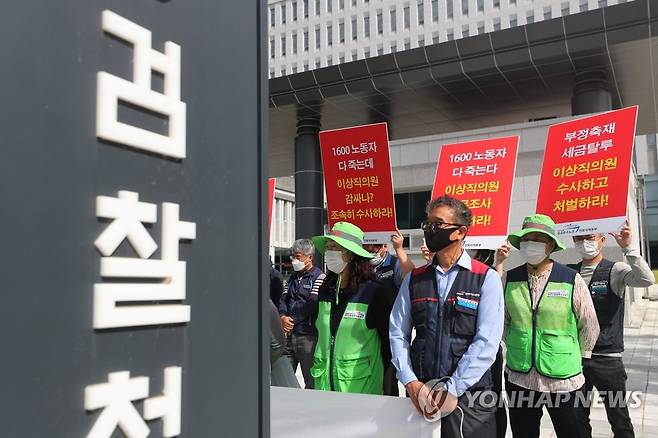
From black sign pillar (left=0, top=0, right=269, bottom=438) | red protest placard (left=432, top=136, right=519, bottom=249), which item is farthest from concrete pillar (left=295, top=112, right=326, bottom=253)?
black sign pillar (left=0, top=0, right=269, bottom=438)

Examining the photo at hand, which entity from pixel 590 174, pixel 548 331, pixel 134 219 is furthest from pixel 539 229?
pixel 134 219

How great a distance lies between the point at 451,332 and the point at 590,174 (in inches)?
136

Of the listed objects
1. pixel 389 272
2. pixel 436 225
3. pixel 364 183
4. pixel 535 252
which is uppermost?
pixel 364 183

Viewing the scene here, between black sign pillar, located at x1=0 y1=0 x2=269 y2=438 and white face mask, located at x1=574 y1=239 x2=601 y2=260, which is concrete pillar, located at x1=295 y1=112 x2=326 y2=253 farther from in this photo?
black sign pillar, located at x1=0 y1=0 x2=269 y2=438

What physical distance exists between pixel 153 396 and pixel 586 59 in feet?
40.4

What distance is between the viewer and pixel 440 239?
9.64 feet

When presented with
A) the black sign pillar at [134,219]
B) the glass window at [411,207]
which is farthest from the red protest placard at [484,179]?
the glass window at [411,207]

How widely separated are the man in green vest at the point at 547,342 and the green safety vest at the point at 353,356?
92cm

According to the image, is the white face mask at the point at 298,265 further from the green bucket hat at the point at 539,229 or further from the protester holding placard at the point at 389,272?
the green bucket hat at the point at 539,229

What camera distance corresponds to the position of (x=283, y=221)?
56.7 meters

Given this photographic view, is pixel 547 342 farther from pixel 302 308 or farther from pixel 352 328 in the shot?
pixel 302 308

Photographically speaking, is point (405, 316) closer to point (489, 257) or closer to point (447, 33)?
point (489, 257)

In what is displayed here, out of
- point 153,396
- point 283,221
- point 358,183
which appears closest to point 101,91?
point 153,396

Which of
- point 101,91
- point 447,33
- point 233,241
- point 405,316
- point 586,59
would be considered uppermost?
point 447,33
